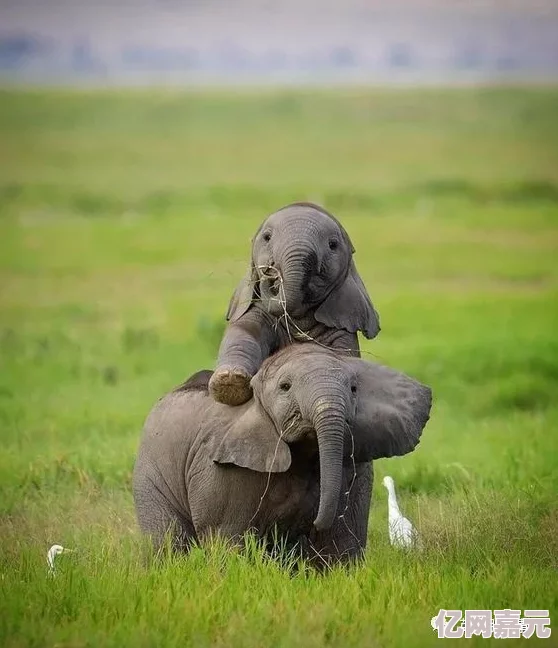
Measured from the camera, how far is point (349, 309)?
821cm

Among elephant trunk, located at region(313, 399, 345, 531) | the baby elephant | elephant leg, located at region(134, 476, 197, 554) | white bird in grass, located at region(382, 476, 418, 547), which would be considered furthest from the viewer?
white bird in grass, located at region(382, 476, 418, 547)

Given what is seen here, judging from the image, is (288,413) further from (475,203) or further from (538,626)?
(475,203)

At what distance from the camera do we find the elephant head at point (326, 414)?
288 inches

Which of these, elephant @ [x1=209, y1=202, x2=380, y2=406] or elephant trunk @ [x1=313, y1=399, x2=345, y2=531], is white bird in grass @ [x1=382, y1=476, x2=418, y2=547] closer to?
elephant @ [x1=209, y1=202, x2=380, y2=406]

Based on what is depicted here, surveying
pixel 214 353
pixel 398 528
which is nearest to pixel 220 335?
pixel 214 353

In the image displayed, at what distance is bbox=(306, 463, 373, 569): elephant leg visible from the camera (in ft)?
26.5

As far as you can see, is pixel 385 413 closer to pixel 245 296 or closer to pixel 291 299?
pixel 291 299

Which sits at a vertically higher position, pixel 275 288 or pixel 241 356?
pixel 275 288

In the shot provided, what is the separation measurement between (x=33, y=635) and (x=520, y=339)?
421 inches

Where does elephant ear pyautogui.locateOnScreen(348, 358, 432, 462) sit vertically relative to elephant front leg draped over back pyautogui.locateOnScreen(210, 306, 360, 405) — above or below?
below

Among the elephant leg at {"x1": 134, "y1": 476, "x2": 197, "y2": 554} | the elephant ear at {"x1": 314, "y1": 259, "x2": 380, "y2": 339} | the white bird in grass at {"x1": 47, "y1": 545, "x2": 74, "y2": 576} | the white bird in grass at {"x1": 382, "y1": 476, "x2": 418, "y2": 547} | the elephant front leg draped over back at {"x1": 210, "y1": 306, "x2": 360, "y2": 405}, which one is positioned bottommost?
the white bird in grass at {"x1": 382, "y1": 476, "x2": 418, "y2": 547}

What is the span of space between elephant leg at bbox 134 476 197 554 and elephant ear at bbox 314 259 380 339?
1108mm

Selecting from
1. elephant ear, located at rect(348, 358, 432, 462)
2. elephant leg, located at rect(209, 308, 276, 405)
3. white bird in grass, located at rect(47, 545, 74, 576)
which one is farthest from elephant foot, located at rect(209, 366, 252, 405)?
white bird in grass, located at rect(47, 545, 74, 576)

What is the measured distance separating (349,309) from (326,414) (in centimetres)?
102
